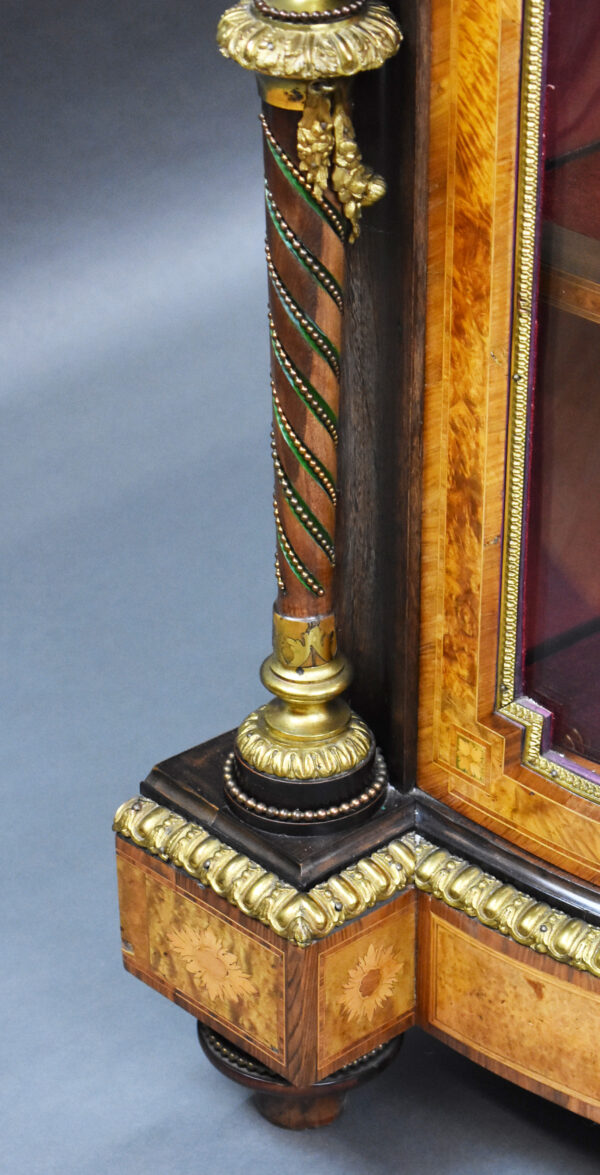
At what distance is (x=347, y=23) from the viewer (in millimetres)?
1581

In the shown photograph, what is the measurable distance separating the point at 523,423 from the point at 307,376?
0.16 m

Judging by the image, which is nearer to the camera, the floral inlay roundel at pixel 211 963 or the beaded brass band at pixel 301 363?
the beaded brass band at pixel 301 363

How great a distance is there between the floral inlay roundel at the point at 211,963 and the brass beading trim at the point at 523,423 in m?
0.29

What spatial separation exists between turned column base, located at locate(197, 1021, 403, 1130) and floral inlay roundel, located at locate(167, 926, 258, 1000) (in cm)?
6

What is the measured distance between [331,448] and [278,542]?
0.31 ft

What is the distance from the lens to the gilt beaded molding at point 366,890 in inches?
70.1

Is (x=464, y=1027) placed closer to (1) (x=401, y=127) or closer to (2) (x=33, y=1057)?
(2) (x=33, y=1057)

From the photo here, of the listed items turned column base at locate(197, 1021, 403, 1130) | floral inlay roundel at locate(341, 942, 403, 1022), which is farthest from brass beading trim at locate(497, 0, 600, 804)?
turned column base at locate(197, 1021, 403, 1130)

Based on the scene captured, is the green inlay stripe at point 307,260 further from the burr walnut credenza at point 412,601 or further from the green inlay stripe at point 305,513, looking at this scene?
the green inlay stripe at point 305,513

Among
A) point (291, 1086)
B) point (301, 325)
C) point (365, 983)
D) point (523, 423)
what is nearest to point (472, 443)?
point (523, 423)

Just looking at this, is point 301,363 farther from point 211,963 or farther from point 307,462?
point 211,963

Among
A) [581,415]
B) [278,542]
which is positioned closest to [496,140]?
[581,415]

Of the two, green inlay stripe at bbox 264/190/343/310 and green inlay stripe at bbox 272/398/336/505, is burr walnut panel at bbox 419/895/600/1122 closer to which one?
green inlay stripe at bbox 272/398/336/505

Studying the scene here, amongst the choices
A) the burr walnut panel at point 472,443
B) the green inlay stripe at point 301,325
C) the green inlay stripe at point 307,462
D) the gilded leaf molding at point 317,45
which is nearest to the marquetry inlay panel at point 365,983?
the burr walnut panel at point 472,443
